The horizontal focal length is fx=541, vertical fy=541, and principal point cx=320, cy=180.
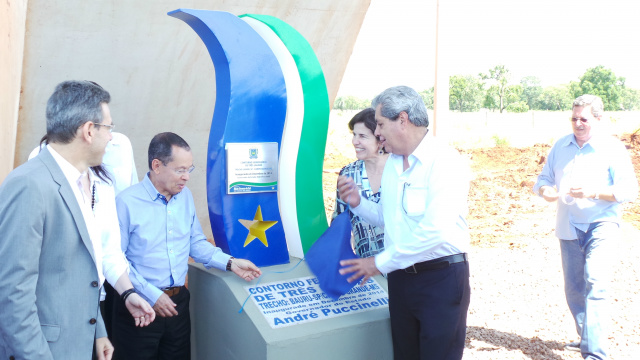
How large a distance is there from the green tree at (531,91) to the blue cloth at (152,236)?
227 feet

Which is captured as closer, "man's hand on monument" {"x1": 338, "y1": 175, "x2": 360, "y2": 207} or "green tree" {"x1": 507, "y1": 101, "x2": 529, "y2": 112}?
"man's hand on monument" {"x1": 338, "y1": 175, "x2": 360, "y2": 207}

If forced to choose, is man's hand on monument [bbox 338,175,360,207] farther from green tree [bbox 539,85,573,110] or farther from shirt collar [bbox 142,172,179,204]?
green tree [bbox 539,85,573,110]

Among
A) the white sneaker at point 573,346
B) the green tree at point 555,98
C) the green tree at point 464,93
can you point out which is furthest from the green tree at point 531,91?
the white sneaker at point 573,346

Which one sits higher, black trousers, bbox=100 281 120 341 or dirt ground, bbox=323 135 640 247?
dirt ground, bbox=323 135 640 247

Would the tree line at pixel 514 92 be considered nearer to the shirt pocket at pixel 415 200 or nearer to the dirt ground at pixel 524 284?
the dirt ground at pixel 524 284

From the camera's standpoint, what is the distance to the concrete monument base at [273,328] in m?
2.74

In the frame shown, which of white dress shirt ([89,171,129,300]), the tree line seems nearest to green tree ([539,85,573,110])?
the tree line

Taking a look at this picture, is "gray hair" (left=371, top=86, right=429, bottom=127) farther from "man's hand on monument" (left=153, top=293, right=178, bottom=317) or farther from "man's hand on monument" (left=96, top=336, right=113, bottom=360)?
"man's hand on monument" (left=96, top=336, right=113, bottom=360)

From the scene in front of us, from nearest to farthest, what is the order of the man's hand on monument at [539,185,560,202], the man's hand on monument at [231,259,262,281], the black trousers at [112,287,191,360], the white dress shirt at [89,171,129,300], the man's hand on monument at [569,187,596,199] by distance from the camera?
the white dress shirt at [89,171,129,300]
the black trousers at [112,287,191,360]
the man's hand on monument at [231,259,262,281]
the man's hand on monument at [569,187,596,199]
the man's hand on monument at [539,185,560,202]

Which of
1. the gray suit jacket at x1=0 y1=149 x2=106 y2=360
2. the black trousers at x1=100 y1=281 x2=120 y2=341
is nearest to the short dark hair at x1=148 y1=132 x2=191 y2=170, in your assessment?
the black trousers at x1=100 y1=281 x2=120 y2=341

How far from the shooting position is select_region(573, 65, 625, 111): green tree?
5225 cm

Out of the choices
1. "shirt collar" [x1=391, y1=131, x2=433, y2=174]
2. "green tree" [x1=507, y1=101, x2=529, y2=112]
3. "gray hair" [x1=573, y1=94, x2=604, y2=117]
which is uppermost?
"green tree" [x1=507, y1=101, x2=529, y2=112]

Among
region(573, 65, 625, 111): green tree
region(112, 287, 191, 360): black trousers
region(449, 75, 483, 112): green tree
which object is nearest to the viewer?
region(112, 287, 191, 360): black trousers

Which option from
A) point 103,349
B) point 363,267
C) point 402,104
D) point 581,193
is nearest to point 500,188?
point 581,193
